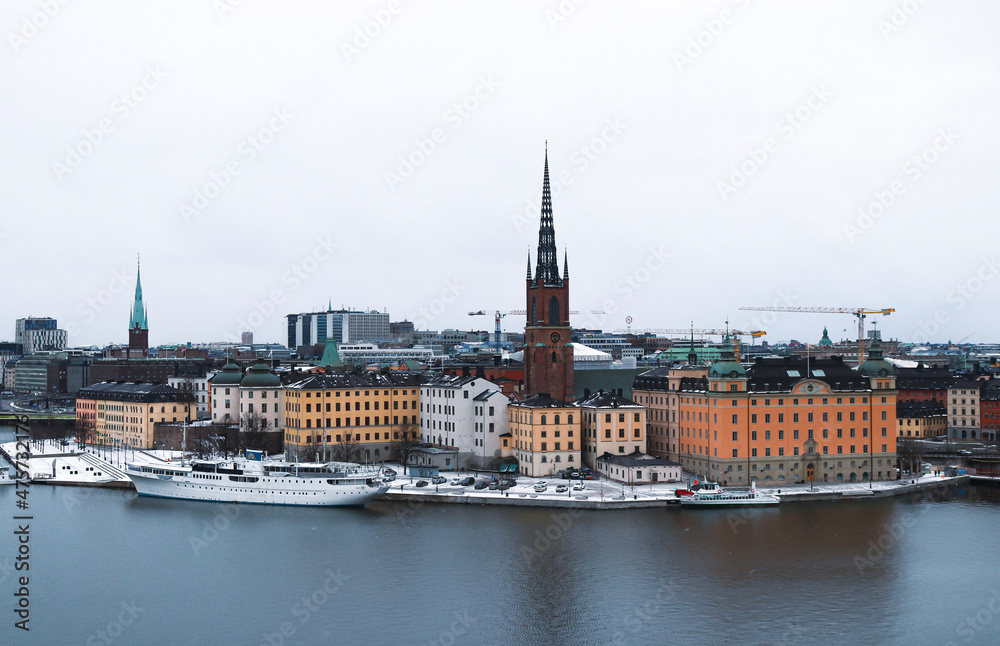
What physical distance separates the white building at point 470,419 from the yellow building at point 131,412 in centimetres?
2515

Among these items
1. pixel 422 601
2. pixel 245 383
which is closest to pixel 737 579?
pixel 422 601

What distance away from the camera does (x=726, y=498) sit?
56344 millimetres

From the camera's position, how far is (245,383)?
77.7m

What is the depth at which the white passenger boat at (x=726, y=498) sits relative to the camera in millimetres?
55812

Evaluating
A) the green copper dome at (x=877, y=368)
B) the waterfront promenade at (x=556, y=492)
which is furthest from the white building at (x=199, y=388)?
the green copper dome at (x=877, y=368)

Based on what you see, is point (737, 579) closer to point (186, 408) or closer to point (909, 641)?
point (909, 641)

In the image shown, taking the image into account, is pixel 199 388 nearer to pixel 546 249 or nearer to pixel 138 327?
pixel 546 249

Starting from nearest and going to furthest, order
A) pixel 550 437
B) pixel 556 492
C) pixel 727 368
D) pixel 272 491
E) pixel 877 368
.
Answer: pixel 556 492 < pixel 272 491 < pixel 727 368 < pixel 550 437 < pixel 877 368

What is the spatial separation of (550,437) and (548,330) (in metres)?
12.0

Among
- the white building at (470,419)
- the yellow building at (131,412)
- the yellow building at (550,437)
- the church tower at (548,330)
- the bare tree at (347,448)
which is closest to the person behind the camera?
the yellow building at (550,437)

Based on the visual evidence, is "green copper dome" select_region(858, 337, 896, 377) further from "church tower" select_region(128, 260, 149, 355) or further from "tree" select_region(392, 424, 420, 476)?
"church tower" select_region(128, 260, 149, 355)

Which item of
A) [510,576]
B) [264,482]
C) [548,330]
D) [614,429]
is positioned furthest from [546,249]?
[510,576]

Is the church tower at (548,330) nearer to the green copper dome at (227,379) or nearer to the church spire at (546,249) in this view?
the church spire at (546,249)

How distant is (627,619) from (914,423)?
54.1 m
